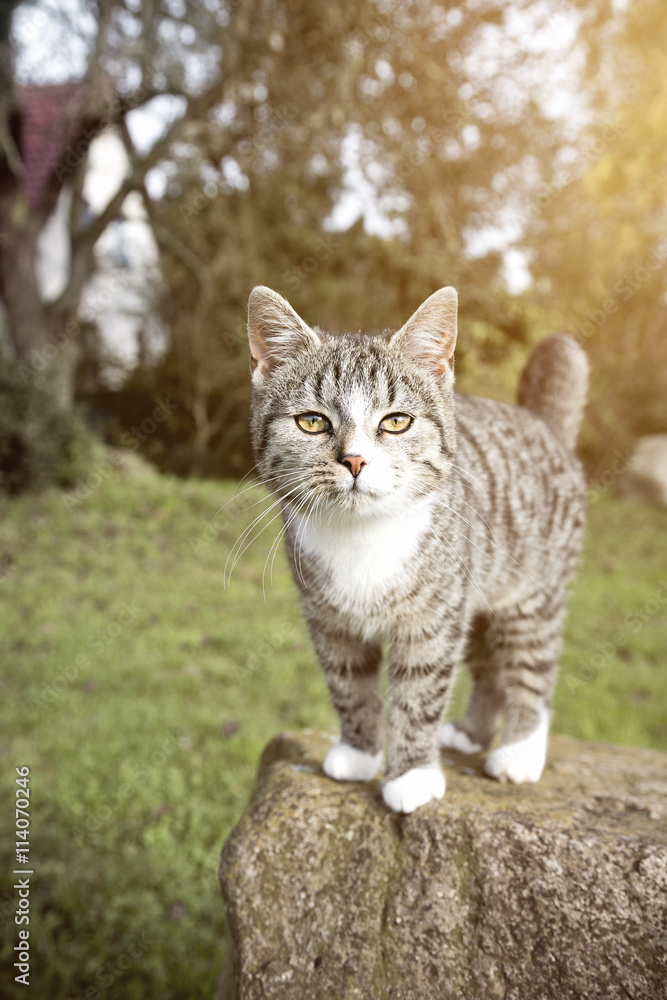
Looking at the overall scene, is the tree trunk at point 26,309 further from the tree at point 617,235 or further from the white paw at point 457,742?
the white paw at point 457,742

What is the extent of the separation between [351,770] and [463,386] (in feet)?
20.7

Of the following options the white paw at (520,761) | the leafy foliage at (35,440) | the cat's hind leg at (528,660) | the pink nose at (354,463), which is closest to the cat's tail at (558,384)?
the cat's hind leg at (528,660)

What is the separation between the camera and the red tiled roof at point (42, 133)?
8.62 m

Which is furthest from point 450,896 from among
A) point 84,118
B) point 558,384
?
point 84,118

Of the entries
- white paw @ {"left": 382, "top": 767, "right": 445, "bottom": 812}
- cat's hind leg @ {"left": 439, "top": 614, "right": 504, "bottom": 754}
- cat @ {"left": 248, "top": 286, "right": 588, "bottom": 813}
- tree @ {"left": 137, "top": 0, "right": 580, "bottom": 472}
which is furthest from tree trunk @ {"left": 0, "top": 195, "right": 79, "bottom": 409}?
white paw @ {"left": 382, "top": 767, "right": 445, "bottom": 812}

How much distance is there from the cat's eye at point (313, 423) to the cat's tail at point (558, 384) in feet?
4.59

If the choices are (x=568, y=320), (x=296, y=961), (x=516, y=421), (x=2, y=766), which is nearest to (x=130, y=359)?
(x=568, y=320)

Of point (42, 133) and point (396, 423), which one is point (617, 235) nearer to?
point (42, 133)

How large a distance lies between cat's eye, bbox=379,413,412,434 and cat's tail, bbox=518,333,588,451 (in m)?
1.20

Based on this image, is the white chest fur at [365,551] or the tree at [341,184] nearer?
the white chest fur at [365,551]

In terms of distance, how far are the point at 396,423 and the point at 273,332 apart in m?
0.52

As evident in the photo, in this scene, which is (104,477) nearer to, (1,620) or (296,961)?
(1,620)

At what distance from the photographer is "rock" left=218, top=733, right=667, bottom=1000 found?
1.80 m

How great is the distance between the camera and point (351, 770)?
98.3 inches
